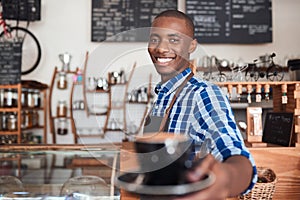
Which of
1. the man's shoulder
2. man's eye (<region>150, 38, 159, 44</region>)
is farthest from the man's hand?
man's eye (<region>150, 38, 159, 44</region>)

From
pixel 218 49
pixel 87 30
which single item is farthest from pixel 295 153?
pixel 87 30

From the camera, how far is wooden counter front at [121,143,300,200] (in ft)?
5.93

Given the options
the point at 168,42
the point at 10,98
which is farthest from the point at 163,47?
the point at 10,98

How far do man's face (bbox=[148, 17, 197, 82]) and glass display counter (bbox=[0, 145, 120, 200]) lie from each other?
1023 mm

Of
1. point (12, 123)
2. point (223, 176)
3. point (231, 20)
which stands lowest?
point (12, 123)

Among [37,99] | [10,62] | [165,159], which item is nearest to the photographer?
[165,159]

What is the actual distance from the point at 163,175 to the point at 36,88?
14.8 ft

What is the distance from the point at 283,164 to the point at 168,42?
1.23 metres

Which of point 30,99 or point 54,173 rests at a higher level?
point 30,99

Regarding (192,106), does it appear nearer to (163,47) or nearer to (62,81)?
(163,47)

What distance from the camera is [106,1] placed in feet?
16.3

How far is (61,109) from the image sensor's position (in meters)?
5.02

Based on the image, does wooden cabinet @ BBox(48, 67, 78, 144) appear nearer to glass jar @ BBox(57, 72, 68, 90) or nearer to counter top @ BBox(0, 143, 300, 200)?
glass jar @ BBox(57, 72, 68, 90)

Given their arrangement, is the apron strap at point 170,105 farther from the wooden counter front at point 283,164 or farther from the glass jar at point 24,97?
the glass jar at point 24,97
